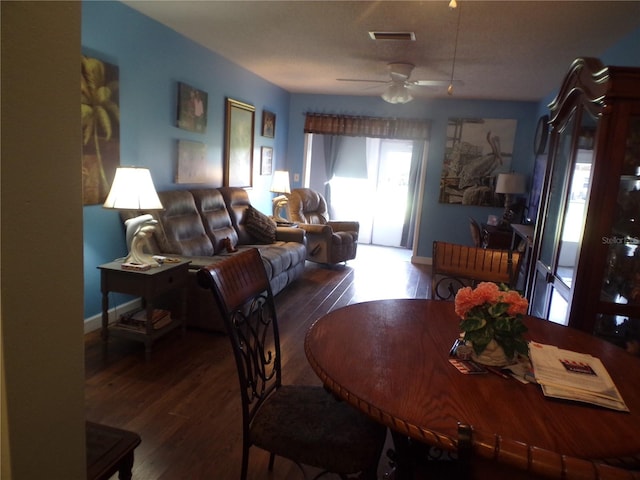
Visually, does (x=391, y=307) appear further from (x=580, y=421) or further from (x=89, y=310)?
(x=89, y=310)

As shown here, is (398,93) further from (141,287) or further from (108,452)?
(108,452)

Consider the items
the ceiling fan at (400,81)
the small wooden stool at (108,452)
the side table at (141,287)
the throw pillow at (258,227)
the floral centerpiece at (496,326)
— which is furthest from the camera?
the throw pillow at (258,227)

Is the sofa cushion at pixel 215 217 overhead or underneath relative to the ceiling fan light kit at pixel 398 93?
underneath

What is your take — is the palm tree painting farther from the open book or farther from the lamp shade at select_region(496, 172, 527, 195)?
the lamp shade at select_region(496, 172, 527, 195)

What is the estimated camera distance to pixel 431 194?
6191 mm

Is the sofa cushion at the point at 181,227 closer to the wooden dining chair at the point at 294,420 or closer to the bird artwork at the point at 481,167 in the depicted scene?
the wooden dining chair at the point at 294,420

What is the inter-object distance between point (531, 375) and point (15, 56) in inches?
55.0

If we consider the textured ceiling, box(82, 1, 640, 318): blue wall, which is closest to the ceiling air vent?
the textured ceiling

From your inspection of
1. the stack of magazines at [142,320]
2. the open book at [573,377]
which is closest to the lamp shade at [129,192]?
the stack of magazines at [142,320]

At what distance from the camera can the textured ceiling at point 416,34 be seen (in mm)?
2766

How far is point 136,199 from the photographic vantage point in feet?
8.80

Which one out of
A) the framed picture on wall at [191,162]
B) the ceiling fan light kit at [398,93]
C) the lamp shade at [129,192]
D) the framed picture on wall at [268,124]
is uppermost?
the ceiling fan light kit at [398,93]

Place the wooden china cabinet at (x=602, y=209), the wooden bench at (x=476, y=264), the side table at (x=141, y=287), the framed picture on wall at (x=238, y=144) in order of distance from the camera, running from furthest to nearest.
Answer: the framed picture on wall at (x=238, y=144) < the side table at (x=141, y=287) < the wooden bench at (x=476, y=264) < the wooden china cabinet at (x=602, y=209)

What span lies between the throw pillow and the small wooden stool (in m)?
3.51
